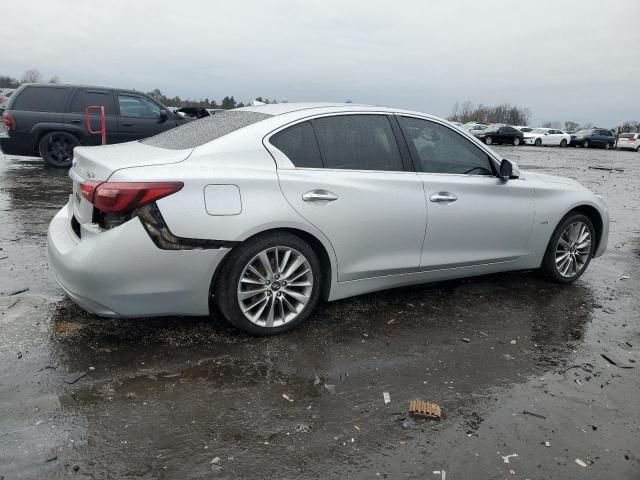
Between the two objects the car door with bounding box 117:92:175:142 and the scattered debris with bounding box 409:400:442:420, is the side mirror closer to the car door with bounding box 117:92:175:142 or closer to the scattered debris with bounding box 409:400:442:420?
the scattered debris with bounding box 409:400:442:420

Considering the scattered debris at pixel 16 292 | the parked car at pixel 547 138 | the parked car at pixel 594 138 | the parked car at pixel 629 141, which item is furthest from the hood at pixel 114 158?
the parked car at pixel 629 141

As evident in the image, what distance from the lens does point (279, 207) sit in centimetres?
351

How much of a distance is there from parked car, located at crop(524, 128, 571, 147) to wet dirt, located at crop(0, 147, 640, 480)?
129 feet

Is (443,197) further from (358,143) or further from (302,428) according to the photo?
(302,428)

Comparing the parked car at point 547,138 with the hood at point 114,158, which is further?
the parked car at point 547,138

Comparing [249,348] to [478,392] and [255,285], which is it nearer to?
[255,285]

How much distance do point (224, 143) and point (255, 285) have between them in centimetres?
97

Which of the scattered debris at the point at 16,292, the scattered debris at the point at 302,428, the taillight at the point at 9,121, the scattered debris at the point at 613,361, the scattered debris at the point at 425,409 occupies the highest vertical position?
the taillight at the point at 9,121

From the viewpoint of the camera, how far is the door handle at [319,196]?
3633mm

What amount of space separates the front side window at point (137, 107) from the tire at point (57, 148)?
1.20 m

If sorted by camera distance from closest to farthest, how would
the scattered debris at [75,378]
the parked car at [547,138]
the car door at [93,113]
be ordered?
the scattered debris at [75,378]
the car door at [93,113]
the parked car at [547,138]

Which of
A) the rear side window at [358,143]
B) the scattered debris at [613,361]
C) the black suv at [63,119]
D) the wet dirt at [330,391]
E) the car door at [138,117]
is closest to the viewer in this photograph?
the wet dirt at [330,391]

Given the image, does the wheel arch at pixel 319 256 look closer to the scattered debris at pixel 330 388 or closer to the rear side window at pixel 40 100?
the scattered debris at pixel 330 388

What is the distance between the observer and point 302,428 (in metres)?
2.72
